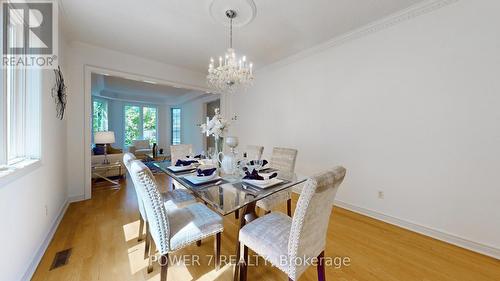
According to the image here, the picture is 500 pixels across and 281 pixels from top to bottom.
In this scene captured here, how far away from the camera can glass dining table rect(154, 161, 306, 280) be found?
1.27m

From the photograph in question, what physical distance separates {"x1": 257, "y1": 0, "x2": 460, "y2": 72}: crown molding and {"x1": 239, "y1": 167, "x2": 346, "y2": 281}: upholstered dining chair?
239cm

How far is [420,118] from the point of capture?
7.21 feet

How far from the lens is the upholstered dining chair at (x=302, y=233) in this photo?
1017 millimetres

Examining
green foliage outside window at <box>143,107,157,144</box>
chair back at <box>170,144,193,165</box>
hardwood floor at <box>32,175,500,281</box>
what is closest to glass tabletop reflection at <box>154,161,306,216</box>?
hardwood floor at <box>32,175,500,281</box>

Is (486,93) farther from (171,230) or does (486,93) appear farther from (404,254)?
(171,230)

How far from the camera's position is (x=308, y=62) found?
3318 millimetres

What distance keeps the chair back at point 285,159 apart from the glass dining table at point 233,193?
522 millimetres

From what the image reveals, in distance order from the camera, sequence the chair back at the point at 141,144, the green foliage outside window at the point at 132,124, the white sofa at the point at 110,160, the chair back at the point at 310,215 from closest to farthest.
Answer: the chair back at the point at 310,215 < the white sofa at the point at 110,160 < the chair back at the point at 141,144 < the green foliage outside window at the point at 132,124

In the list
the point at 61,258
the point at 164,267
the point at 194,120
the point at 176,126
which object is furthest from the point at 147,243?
the point at 176,126

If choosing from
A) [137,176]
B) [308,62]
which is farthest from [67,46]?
[308,62]

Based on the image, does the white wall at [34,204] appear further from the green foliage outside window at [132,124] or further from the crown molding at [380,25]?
the green foliage outside window at [132,124]

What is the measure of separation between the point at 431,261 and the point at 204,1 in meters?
3.48

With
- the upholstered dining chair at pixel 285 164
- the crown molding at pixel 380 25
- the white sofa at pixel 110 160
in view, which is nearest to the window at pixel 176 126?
the white sofa at pixel 110 160

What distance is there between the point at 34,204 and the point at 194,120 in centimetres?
607
